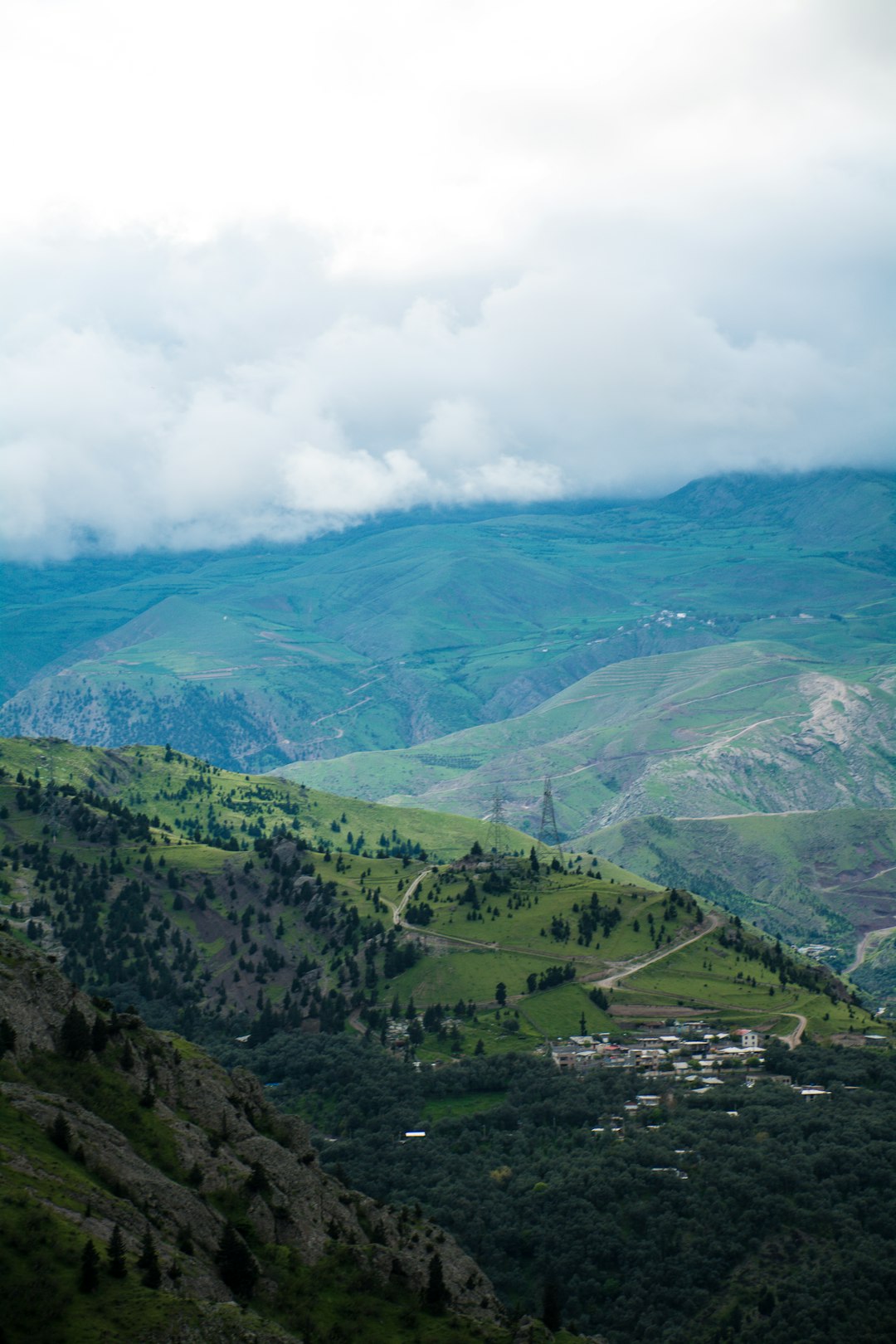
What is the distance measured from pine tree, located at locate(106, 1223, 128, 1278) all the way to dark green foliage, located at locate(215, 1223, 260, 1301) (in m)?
14.8

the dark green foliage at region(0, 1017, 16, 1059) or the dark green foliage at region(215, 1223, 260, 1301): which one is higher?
the dark green foliage at region(0, 1017, 16, 1059)

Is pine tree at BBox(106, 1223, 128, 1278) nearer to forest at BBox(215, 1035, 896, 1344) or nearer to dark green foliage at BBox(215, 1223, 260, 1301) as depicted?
dark green foliage at BBox(215, 1223, 260, 1301)

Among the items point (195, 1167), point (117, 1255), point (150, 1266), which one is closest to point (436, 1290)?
point (195, 1167)

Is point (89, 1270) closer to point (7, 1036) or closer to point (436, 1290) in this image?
point (7, 1036)

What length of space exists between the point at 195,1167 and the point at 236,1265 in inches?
709

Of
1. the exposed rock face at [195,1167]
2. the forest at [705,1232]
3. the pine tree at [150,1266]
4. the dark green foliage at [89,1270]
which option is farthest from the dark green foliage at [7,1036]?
the forest at [705,1232]

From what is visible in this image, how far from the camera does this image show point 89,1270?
83.1 meters

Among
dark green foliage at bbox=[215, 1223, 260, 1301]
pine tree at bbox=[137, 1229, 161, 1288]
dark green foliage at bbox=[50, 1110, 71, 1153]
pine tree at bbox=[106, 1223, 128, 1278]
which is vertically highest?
dark green foliage at bbox=[50, 1110, 71, 1153]

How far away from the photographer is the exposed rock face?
4045 inches

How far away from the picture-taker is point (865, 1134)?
19225 centimetres

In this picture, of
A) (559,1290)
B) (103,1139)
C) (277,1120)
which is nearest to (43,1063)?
(103,1139)

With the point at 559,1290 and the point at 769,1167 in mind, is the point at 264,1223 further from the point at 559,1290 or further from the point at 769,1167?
the point at 769,1167

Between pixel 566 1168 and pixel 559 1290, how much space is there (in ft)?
82.2

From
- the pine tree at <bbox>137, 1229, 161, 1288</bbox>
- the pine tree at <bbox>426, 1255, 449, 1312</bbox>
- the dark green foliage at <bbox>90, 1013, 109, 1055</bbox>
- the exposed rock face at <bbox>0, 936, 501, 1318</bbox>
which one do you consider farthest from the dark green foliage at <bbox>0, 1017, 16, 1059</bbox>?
the pine tree at <bbox>426, 1255, 449, 1312</bbox>
